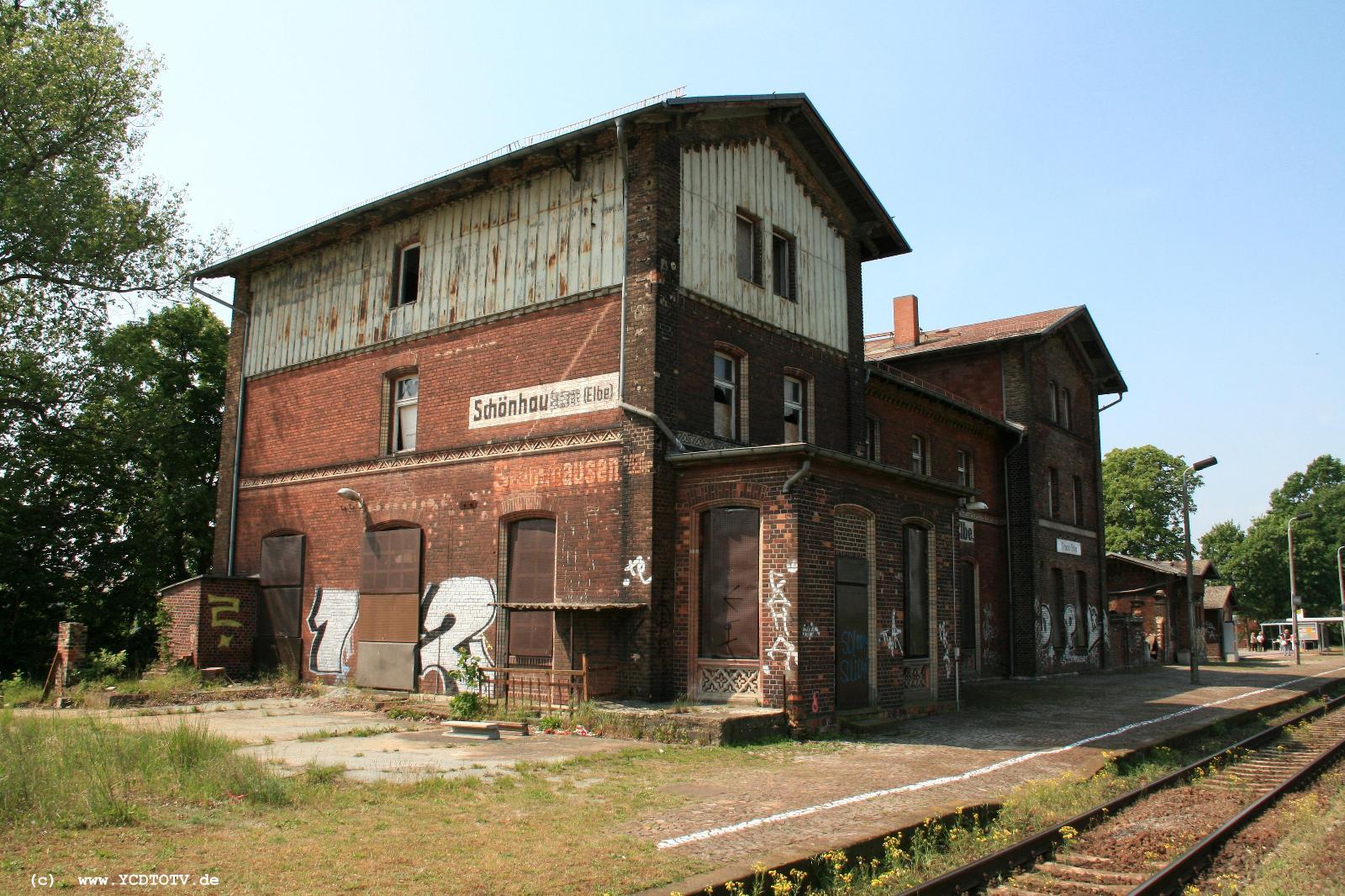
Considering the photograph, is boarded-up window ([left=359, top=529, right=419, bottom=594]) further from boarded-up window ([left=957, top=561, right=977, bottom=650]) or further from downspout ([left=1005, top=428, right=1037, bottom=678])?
downspout ([left=1005, top=428, right=1037, bottom=678])

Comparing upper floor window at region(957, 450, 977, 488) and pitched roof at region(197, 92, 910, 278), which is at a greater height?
pitched roof at region(197, 92, 910, 278)

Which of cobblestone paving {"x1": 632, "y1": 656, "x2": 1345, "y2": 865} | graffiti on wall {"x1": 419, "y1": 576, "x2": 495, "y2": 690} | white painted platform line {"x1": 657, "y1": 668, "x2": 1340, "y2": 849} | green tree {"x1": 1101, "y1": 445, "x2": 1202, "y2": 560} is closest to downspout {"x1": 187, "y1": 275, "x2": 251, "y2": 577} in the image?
graffiti on wall {"x1": 419, "y1": 576, "x2": 495, "y2": 690}

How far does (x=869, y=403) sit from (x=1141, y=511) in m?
45.3

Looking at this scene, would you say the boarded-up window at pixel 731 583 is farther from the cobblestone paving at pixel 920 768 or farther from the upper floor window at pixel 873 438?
the upper floor window at pixel 873 438

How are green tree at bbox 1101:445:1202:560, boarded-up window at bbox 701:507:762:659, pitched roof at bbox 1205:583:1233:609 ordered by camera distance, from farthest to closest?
green tree at bbox 1101:445:1202:560, pitched roof at bbox 1205:583:1233:609, boarded-up window at bbox 701:507:762:659

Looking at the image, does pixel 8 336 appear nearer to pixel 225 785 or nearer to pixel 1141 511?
pixel 225 785

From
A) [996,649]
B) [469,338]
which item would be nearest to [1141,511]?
[996,649]

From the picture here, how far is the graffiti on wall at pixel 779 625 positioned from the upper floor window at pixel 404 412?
26.8 ft

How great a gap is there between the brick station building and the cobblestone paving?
1.52 metres

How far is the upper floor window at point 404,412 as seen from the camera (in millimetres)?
18641

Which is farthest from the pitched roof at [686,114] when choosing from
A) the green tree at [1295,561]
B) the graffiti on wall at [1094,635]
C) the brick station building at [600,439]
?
the green tree at [1295,561]

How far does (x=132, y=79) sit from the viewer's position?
2378 cm

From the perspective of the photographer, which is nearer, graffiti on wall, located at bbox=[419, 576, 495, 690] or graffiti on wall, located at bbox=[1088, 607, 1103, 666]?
graffiti on wall, located at bbox=[419, 576, 495, 690]

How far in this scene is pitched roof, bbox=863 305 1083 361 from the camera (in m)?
28.1
